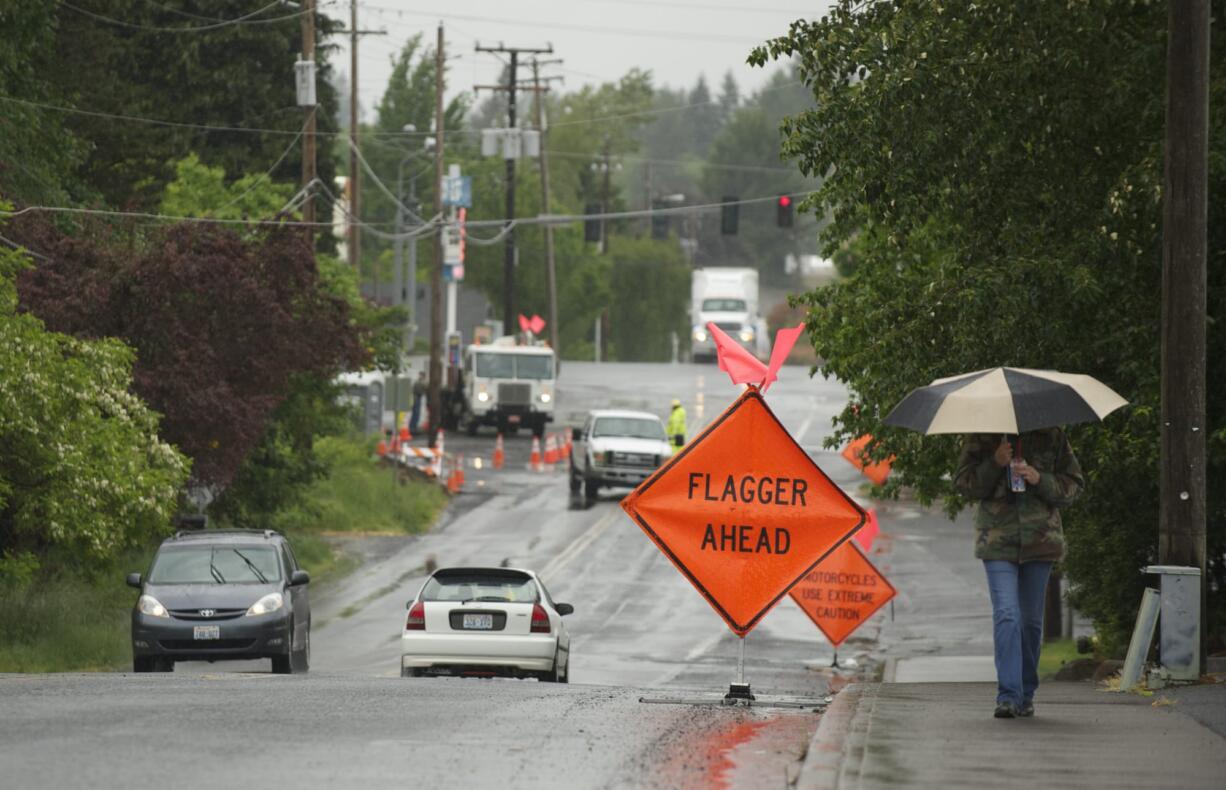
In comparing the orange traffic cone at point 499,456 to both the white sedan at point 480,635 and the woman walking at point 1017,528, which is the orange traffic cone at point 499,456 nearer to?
the white sedan at point 480,635

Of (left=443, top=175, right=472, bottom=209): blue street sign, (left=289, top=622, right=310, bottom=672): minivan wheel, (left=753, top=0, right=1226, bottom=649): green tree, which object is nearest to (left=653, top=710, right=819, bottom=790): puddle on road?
(left=753, top=0, right=1226, bottom=649): green tree

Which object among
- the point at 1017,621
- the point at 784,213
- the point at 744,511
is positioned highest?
the point at 784,213

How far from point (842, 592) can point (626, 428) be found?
72.8 ft

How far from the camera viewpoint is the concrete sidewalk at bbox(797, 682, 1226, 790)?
9555mm

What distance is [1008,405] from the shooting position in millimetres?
11336

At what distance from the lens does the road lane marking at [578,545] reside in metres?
37.3

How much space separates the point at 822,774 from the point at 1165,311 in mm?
6011

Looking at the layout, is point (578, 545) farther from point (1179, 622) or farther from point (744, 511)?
point (744, 511)

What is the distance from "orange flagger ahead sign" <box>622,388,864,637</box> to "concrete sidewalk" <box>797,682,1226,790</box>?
3.07 ft

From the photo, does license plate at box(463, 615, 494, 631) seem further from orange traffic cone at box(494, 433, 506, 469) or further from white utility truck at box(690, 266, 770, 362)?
white utility truck at box(690, 266, 770, 362)

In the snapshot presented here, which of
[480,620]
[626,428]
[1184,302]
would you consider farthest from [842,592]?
[626,428]

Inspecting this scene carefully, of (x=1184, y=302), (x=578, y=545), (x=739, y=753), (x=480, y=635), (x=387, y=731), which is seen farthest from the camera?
(x=578, y=545)

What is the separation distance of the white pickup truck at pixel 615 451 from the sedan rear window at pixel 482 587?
2567 centimetres

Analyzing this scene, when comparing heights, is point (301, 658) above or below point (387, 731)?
below
